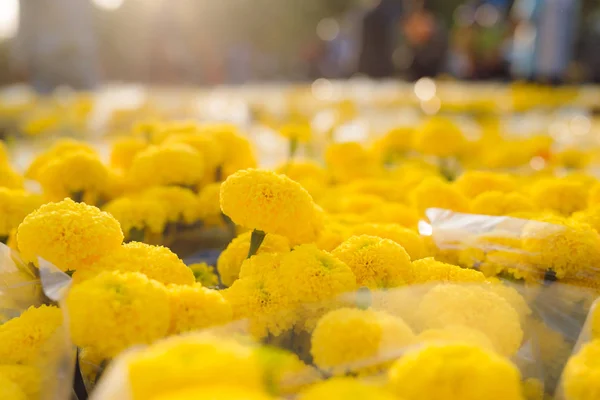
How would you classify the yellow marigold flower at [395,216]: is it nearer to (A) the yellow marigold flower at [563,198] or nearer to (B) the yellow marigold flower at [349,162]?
(A) the yellow marigold flower at [563,198]

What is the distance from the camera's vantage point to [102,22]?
15180 millimetres

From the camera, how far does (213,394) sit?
1.52 ft

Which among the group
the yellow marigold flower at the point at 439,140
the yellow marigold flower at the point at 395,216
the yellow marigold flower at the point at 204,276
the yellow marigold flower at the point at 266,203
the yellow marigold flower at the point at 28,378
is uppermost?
the yellow marigold flower at the point at 266,203

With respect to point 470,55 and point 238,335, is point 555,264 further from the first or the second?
point 470,55

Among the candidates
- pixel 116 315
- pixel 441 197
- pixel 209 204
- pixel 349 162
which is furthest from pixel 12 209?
pixel 349 162

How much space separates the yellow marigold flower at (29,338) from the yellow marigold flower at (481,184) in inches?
32.1

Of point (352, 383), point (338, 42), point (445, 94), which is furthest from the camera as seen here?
point (338, 42)

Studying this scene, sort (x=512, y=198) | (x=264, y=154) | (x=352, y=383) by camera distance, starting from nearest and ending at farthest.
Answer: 1. (x=352, y=383)
2. (x=512, y=198)
3. (x=264, y=154)

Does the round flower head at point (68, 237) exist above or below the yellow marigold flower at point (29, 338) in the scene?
above

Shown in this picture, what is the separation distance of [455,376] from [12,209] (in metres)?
0.84

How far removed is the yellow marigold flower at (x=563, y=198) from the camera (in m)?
1.11

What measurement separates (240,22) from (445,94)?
417 inches

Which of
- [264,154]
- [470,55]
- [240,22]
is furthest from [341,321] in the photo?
[240,22]

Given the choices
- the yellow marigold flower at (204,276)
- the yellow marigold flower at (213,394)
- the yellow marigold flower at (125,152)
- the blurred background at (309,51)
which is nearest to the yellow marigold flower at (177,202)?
the yellow marigold flower at (204,276)
